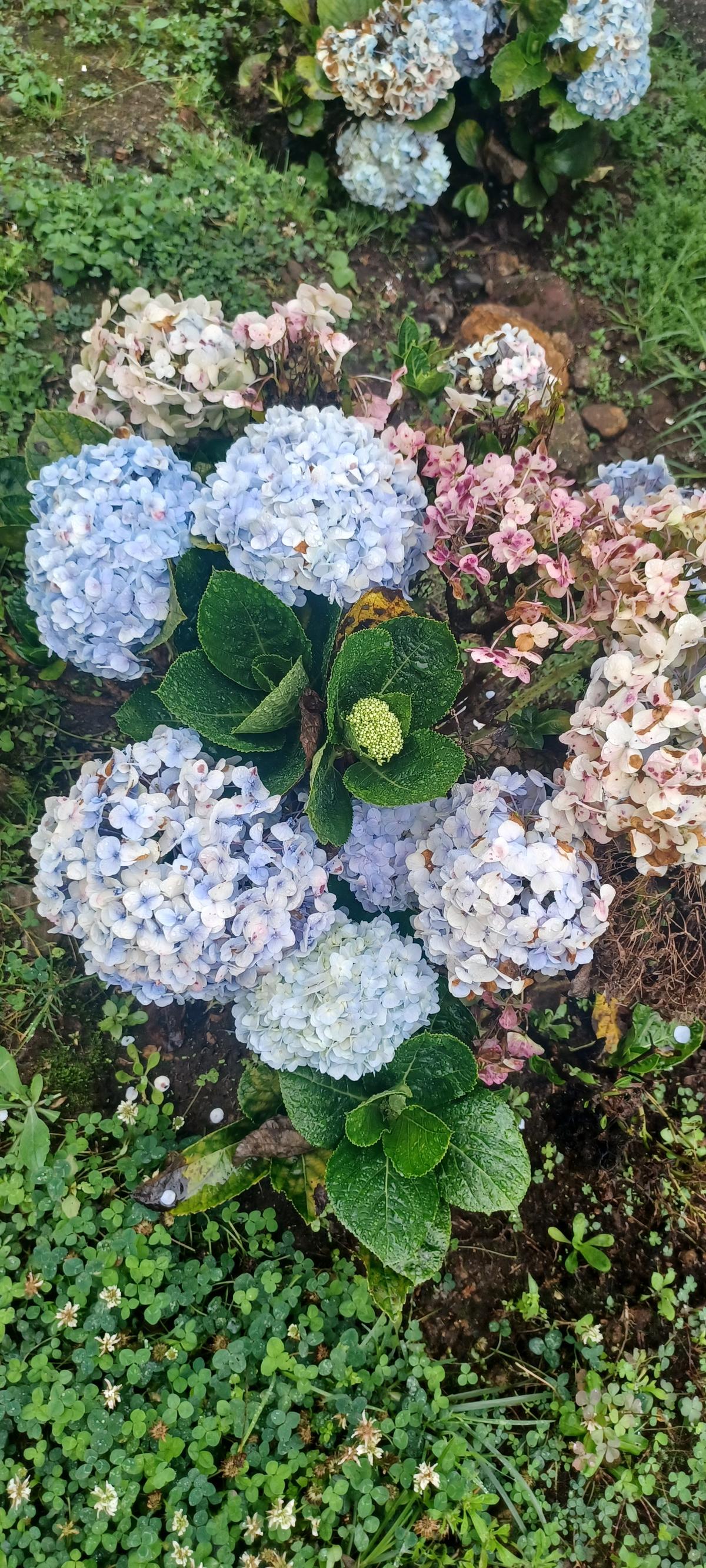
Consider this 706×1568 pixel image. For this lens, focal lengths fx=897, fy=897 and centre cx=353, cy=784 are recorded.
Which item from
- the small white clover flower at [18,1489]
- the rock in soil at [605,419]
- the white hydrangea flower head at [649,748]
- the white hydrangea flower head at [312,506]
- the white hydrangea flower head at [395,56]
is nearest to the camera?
the white hydrangea flower head at [649,748]

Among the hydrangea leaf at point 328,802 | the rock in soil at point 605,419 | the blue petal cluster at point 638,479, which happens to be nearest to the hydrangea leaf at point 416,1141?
the hydrangea leaf at point 328,802

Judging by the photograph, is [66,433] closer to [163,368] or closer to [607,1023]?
[163,368]

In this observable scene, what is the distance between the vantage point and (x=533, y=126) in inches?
102

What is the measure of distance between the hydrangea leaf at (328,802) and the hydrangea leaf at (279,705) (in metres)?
0.09

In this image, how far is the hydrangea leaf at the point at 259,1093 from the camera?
1801mm

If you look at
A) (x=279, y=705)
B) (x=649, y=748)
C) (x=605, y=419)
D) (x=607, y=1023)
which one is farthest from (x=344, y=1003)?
(x=605, y=419)

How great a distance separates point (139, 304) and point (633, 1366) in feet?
7.65

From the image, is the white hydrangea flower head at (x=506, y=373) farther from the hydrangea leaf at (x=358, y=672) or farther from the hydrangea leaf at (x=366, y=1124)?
the hydrangea leaf at (x=366, y=1124)

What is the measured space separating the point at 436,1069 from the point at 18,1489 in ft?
3.49

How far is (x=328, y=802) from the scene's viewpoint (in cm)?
154

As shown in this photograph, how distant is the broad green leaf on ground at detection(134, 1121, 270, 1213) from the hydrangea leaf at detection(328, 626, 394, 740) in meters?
0.88

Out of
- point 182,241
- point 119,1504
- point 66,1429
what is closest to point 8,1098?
point 66,1429

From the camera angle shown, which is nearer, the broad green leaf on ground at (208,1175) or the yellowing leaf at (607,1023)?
the broad green leaf on ground at (208,1175)

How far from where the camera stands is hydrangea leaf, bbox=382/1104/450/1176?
4.87 feet
